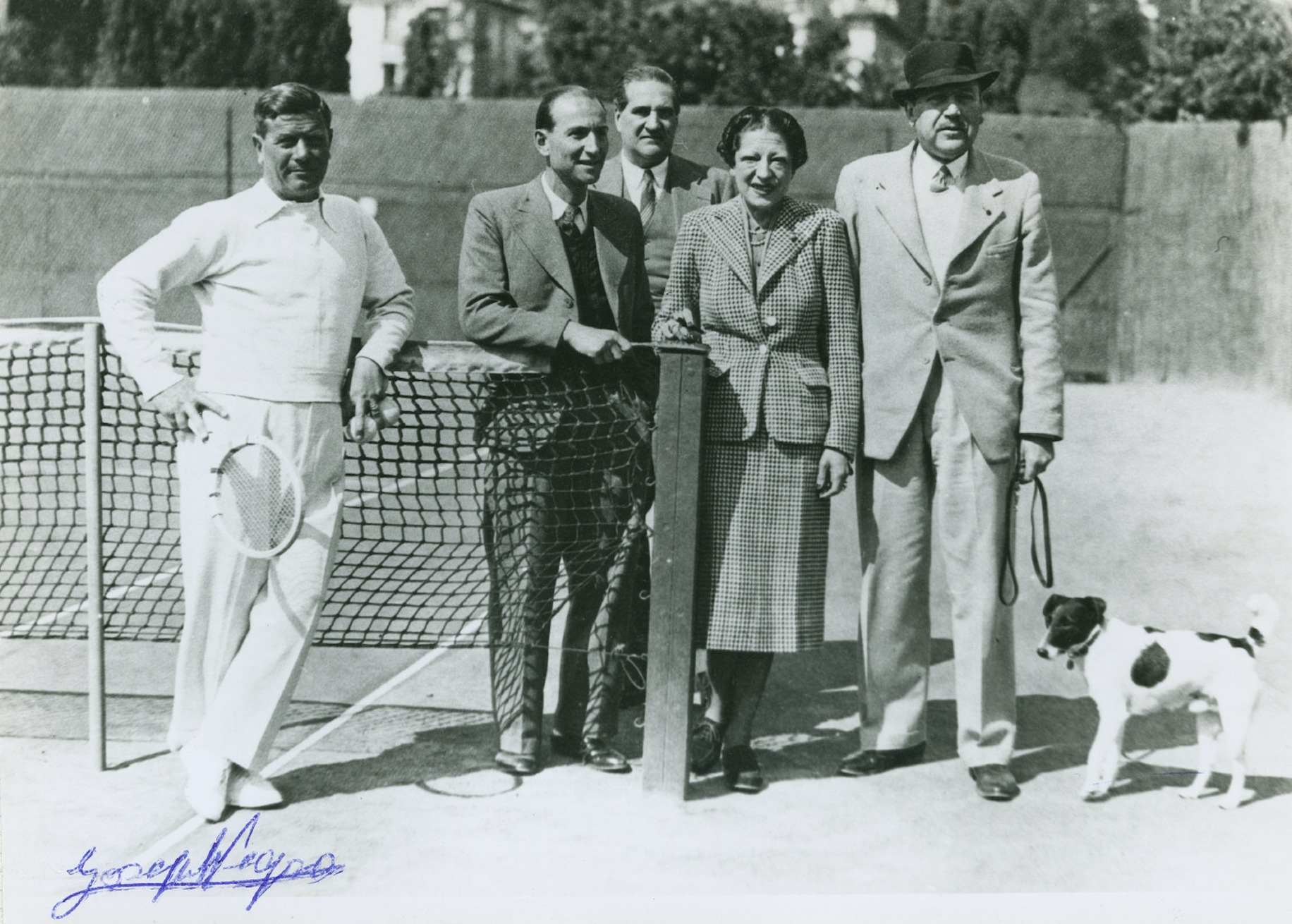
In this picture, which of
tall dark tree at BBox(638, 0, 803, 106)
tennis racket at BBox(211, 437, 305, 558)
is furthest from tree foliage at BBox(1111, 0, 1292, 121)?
tennis racket at BBox(211, 437, 305, 558)

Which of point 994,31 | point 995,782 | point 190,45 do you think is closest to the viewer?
point 995,782

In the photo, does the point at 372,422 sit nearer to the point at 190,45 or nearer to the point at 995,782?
the point at 995,782

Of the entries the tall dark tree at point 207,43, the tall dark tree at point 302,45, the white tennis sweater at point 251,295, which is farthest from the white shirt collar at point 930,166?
the tall dark tree at point 207,43

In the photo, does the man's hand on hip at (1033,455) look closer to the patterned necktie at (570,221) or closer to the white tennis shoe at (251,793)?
the patterned necktie at (570,221)

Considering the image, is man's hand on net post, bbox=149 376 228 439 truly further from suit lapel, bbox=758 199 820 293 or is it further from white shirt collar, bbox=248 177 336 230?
suit lapel, bbox=758 199 820 293

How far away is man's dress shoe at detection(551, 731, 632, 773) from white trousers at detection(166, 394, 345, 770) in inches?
39.0

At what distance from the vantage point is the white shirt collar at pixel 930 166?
4.81 m

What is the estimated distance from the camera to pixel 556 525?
15.7ft

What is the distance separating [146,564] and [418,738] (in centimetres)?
331

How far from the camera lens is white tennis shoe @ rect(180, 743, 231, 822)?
169 inches

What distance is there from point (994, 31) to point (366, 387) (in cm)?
1337

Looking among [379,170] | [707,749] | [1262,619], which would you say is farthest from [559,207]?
[379,170]

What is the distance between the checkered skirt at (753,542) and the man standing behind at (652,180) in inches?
28.2

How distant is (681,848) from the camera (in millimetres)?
4152
